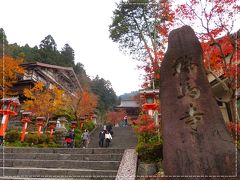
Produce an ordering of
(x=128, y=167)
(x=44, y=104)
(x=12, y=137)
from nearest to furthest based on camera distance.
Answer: (x=128, y=167) → (x=12, y=137) → (x=44, y=104)

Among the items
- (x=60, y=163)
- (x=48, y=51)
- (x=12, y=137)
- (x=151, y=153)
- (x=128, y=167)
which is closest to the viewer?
(x=128, y=167)

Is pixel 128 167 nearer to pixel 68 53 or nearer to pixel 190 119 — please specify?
pixel 190 119

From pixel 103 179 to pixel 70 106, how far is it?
25630 mm

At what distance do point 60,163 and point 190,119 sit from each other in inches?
231

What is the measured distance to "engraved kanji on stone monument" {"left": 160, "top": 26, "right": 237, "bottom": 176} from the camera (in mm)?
6922

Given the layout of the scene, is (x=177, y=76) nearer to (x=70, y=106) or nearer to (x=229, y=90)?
(x=229, y=90)

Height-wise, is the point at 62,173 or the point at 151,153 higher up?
the point at 151,153

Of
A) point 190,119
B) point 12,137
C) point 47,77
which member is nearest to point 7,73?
point 47,77

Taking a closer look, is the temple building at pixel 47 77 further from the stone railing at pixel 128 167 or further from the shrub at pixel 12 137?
the stone railing at pixel 128 167

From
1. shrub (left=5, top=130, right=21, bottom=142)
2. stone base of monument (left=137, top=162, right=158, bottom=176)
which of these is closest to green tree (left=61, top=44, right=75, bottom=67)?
shrub (left=5, top=130, right=21, bottom=142)

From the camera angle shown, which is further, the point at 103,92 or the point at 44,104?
the point at 103,92

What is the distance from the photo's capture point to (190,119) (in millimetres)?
7469

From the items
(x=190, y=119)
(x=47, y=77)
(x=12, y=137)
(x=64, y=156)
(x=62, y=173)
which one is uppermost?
(x=47, y=77)

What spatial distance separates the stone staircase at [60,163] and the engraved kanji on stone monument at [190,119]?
3108 millimetres
